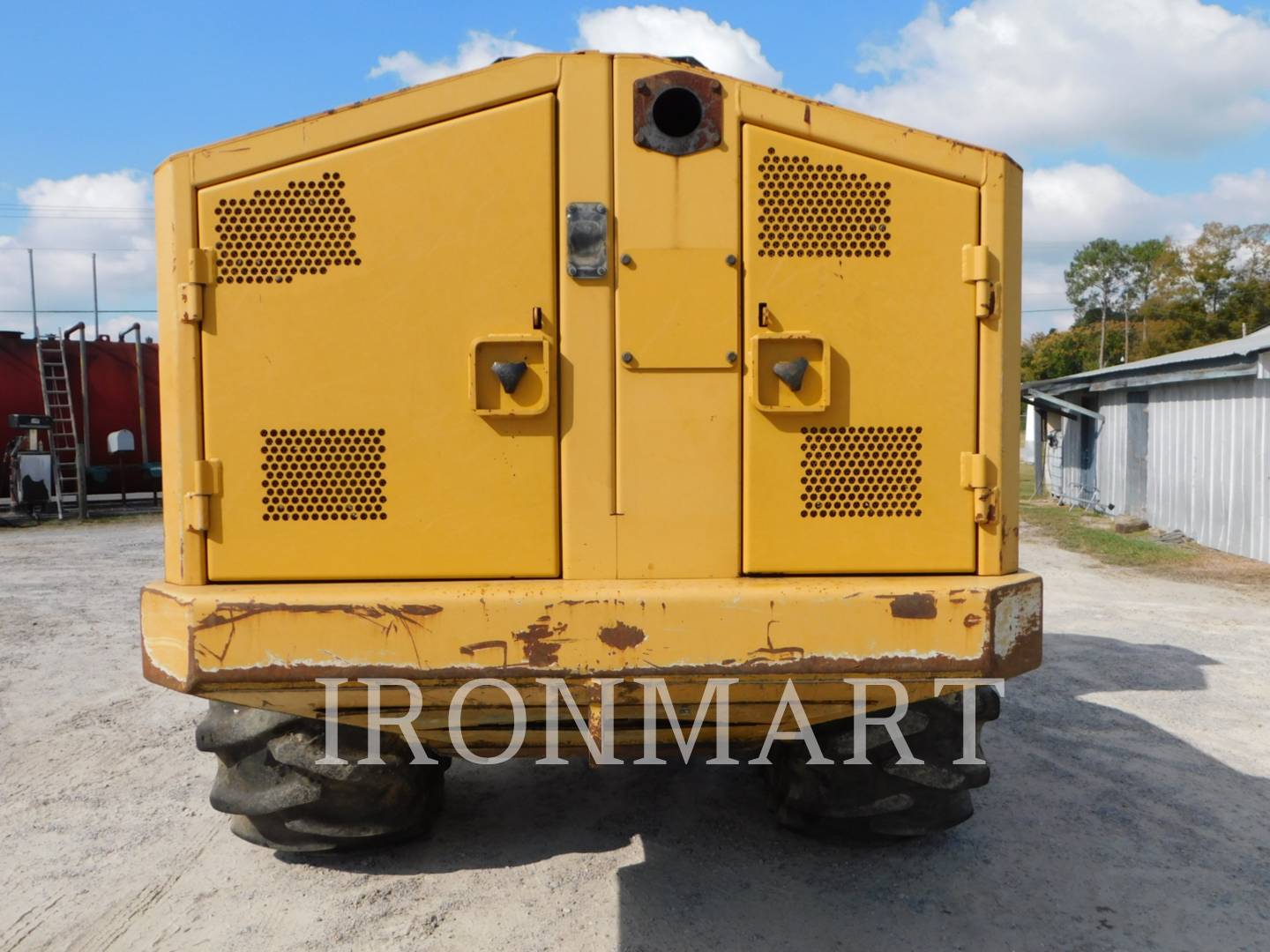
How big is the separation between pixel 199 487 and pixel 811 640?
5.69 feet

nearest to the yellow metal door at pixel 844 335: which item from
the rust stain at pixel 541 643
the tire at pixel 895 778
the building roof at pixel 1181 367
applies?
the rust stain at pixel 541 643

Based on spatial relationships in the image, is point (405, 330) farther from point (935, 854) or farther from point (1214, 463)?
point (1214, 463)

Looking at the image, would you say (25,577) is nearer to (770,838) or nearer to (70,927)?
(70,927)

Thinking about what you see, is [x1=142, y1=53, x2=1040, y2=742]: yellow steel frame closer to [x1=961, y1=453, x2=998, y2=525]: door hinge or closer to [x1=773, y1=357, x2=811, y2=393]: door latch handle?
[x1=961, y1=453, x2=998, y2=525]: door hinge

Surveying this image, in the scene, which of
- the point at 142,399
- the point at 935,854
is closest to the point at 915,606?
the point at 935,854

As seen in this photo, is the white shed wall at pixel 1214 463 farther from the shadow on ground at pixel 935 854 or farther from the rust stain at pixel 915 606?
the rust stain at pixel 915 606

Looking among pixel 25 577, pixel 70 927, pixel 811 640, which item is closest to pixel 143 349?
pixel 25 577

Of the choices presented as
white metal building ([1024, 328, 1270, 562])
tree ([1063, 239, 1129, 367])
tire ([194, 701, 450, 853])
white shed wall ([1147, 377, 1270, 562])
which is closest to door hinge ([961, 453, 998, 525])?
tire ([194, 701, 450, 853])

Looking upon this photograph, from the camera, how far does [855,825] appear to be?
3.53m

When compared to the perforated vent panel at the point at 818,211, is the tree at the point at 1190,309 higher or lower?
higher

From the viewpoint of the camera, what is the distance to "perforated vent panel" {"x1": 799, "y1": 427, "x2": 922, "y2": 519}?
2859 millimetres

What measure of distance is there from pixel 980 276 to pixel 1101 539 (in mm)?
13354

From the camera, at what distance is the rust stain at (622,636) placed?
8.70ft

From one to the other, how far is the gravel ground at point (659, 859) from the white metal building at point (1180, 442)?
852cm
